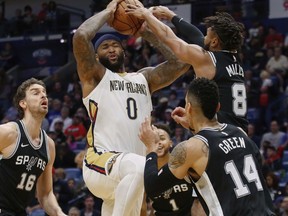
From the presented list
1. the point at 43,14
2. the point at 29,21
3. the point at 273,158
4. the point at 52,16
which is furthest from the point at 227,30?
the point at 29,21

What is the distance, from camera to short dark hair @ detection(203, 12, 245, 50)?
6809 mm

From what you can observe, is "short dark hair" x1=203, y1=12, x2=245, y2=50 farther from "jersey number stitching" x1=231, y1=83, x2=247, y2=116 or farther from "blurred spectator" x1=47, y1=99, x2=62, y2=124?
"blurred spectator" x1=47, y1=99, x2=62, y2=124

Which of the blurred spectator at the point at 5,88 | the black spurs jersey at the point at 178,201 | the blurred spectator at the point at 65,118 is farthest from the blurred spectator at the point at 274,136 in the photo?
the blurred spectator at the point at 5,88

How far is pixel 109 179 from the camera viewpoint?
6.80 meters

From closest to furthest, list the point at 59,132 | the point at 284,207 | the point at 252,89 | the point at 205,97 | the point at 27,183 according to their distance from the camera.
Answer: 1. the point at 205,97
2. the point at 27,183
3. the point at 284,207
4. the point at 252,89
5. the point at 59,132

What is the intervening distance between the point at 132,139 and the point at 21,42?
16.0 metres

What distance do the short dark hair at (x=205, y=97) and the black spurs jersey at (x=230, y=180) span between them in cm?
14

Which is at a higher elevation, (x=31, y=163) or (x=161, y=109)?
(x=31, y=163)

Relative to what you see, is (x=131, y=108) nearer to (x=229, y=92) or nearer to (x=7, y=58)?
(x=229, y=92)

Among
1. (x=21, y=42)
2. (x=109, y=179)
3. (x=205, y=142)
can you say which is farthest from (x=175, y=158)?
(x=21, y=42)

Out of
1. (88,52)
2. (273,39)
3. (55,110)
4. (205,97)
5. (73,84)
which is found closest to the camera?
(205,97)

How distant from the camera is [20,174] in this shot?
24.7 feet

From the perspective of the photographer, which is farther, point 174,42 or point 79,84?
point 79,84

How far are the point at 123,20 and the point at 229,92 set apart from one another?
1.27 m
